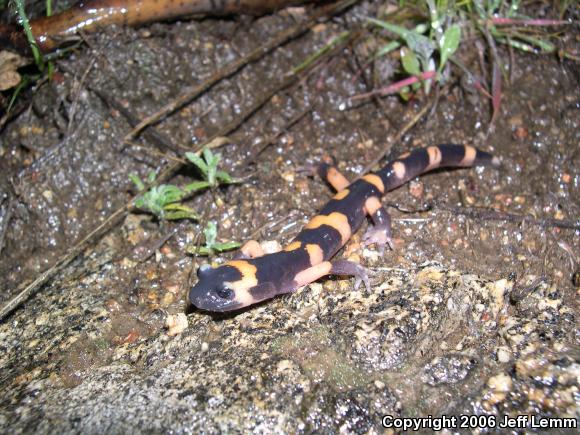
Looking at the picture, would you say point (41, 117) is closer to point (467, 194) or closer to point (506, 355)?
point (467, 194)

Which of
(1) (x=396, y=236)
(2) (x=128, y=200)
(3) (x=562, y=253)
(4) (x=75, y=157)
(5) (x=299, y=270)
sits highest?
(4) (x=75, y=157)

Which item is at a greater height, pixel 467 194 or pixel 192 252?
pixel 192 252

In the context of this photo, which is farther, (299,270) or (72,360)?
(299,270)

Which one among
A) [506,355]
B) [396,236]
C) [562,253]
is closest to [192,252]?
[396,236]

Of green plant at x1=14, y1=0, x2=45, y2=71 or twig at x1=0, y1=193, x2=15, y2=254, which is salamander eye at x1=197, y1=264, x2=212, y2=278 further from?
green plant at x1=14, y1=0, x2=45, y2=71

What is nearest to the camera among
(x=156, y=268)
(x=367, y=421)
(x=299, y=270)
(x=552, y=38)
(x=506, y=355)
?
(x=367, y=421)

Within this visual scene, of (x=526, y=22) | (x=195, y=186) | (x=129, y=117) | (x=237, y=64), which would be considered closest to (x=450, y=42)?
(x=526, y=22)

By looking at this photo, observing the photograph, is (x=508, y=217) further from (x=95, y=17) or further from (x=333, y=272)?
(x=95, y=17)
